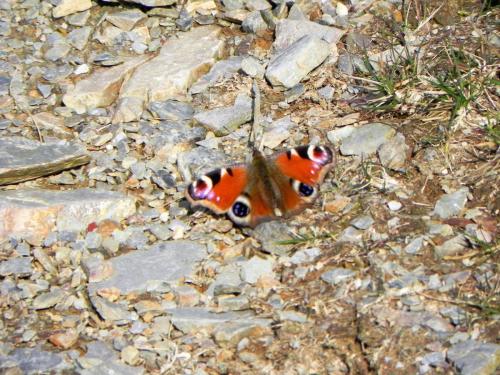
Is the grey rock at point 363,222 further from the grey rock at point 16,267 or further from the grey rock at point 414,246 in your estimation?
the grey rock at point 16,267

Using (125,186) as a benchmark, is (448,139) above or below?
above

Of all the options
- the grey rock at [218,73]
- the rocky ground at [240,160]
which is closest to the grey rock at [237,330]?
the rocky ground at [240,160]

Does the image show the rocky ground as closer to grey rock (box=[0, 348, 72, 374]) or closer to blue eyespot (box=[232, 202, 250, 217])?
grey rock (box=[0, 348, 72, 374])

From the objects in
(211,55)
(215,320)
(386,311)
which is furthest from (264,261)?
(211,55)

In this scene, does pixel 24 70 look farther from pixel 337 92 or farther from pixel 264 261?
pixel 264 261

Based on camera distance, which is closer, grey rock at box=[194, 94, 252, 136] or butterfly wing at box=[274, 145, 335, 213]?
butterfly wing at box=[274, 145, 335, 213]

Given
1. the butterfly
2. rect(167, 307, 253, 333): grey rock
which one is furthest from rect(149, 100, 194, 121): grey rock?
rect(167, 307, 253, 333): grey rock

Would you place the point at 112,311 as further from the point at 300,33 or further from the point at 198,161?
the point at 300,33
